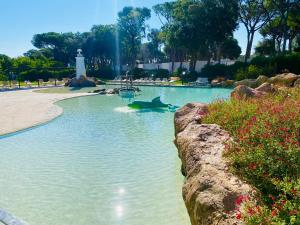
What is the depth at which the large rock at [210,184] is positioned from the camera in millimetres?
4207

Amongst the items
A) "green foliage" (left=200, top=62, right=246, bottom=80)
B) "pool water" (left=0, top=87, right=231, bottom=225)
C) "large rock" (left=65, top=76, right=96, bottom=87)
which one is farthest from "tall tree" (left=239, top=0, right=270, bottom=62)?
"pool water" (left=0, top=87, right=231, bottom=225)

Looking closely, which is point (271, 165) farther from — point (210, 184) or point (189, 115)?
point (189, 115)

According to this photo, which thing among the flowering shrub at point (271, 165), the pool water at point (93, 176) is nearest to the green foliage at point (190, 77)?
the pool water at point (93, 176)

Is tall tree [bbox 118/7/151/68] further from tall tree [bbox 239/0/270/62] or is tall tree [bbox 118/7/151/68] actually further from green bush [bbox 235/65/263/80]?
green bush [bbox 235/65/263/80]

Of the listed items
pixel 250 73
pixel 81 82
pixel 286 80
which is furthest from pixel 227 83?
pixel 81 82

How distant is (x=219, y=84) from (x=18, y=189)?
30368 mm

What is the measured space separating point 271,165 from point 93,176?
16.6ft

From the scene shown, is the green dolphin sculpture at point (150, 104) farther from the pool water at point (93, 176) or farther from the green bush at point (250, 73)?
the green bush at point (250, 73)

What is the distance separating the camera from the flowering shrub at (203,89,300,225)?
3430 mm

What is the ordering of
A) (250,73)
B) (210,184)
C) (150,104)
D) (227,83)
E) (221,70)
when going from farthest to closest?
(221,70) → (227,83) → (250,73) → (150,104) → (210,184)

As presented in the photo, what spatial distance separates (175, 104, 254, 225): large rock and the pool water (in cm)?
105

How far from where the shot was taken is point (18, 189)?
7480mm

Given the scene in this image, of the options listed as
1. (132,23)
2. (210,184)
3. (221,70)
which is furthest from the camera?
(132,23)

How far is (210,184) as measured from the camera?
4.66m
